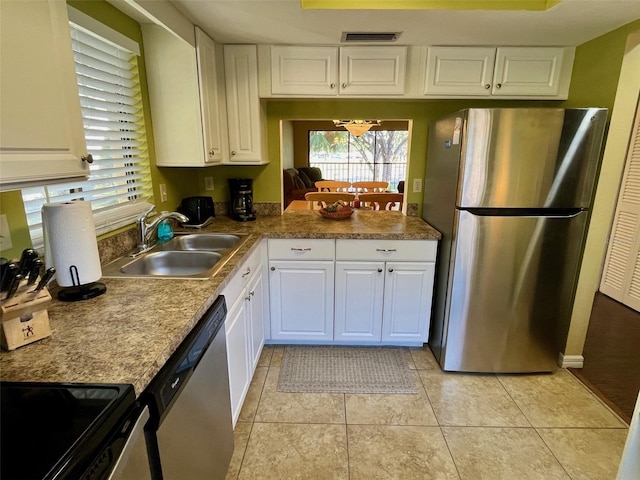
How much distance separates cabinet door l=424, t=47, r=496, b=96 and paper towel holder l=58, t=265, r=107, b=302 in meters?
2.19

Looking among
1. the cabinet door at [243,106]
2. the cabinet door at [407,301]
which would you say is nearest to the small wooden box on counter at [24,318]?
the cabinet door at [243,106]

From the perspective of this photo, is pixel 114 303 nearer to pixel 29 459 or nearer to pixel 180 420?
pixel 180 420

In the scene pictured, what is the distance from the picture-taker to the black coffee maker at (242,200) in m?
2.55

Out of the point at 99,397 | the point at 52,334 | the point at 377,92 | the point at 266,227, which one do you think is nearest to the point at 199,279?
the point at 52,334

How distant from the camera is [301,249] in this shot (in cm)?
230

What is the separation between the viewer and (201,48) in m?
1.99

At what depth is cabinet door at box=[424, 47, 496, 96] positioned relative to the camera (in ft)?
7.25

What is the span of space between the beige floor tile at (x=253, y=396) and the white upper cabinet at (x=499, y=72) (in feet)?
7.17

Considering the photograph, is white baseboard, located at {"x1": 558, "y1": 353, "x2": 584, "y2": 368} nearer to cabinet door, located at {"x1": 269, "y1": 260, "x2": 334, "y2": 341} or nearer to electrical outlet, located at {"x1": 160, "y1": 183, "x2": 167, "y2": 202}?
cabinet door, located at {"x1": 269, "y1": 260, "x2": 334, "y2": 341}

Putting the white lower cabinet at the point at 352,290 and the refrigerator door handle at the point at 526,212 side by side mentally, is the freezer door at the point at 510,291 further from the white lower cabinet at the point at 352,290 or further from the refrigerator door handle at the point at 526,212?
the white lower cabinet at the point at 352,290

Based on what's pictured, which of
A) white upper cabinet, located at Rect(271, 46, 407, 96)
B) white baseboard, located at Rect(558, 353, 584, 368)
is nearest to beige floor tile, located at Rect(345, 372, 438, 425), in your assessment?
white baseboard, located at Rect(558, 353, 584, 368)

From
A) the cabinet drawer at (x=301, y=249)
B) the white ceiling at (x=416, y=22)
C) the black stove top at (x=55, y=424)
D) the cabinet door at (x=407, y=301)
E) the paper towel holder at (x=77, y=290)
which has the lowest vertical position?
the cabinet door at (x=407, y=301)

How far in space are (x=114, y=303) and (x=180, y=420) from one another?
0.48 metres

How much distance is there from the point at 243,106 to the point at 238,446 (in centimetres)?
208
